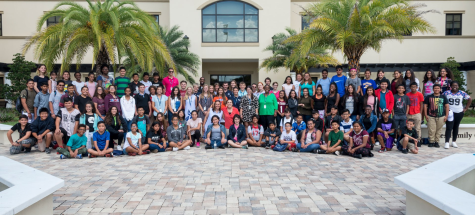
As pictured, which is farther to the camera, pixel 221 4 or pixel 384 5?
pixel 221 4

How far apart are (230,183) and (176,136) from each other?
410 centimetres

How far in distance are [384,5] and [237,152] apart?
7.24m

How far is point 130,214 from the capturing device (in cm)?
440

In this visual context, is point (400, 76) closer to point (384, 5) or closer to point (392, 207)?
point (384, 5)

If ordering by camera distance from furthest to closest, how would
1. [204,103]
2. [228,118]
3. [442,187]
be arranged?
1. [204,103]
2. [228,118]
3. [442,187]

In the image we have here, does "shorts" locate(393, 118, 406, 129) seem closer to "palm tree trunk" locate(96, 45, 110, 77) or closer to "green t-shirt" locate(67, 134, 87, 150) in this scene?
"green t-shirt" locate(67, 134, 87, 150)

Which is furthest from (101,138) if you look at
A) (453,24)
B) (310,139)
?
(453,24)

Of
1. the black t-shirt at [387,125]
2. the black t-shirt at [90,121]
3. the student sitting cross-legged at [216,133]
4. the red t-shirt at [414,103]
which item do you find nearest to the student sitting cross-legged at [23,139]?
the black t-shirt at [90,121]

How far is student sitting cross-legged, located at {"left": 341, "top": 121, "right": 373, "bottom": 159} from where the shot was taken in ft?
27.4

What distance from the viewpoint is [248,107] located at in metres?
10.5

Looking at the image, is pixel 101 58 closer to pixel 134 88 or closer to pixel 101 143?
pixel 134 88

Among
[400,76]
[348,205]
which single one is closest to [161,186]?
[348,205]

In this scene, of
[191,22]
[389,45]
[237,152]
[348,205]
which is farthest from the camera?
[389,45]

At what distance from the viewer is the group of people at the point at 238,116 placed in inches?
352
